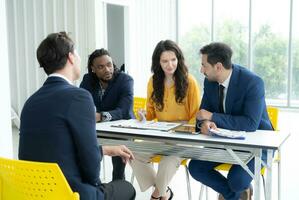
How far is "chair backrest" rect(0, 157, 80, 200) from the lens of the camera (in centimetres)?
150

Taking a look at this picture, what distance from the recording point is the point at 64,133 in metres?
1.65

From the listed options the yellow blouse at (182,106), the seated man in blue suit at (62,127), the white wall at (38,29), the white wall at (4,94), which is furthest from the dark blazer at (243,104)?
the white wall at (38,29)

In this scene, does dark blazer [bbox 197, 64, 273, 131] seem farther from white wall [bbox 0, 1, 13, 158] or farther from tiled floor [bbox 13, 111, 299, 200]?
white wall [bbox 0, 1, 13, 158]

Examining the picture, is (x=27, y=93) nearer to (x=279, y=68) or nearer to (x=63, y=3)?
(x=63, y=3)

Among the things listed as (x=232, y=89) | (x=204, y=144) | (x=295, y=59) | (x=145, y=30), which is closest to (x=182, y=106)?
(x=232, y=89)

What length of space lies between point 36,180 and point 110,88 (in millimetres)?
1774

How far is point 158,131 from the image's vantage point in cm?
258

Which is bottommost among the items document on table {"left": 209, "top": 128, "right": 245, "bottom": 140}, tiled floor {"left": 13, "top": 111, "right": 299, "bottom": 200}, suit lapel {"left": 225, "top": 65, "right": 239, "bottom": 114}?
tiled floor {"left": 13, "top": 111, "right": 299, "bottom": 200}

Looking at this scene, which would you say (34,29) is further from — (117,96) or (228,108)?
(228,108)

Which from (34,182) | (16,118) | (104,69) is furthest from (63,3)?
(34,182)

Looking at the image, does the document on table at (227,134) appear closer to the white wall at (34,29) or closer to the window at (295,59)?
the white wall at (34,29)

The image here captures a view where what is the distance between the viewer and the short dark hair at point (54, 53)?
178 cm

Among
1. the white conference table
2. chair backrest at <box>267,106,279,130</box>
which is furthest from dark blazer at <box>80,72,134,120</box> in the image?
chair backrest at <box>267,106,279,130</box>

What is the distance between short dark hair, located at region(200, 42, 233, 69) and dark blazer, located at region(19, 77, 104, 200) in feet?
4.09
